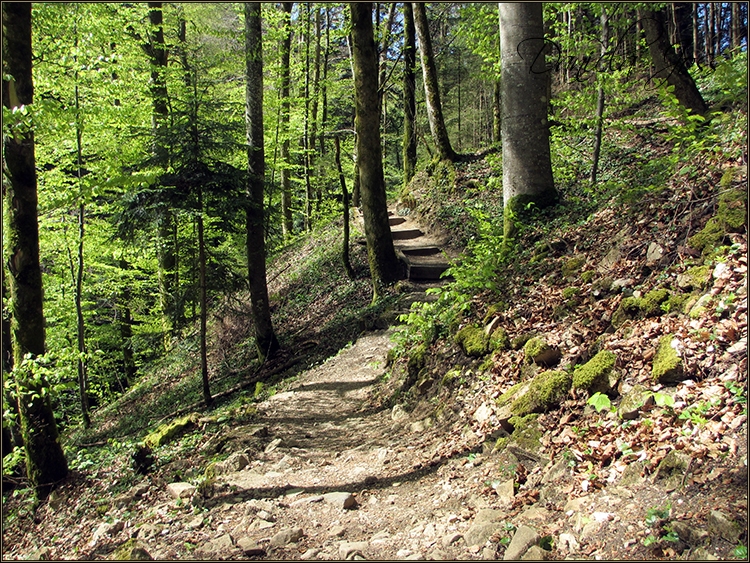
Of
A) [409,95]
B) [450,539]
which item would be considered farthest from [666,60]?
[409,95]

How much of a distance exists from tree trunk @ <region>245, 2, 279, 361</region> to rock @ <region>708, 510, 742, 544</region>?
7.28m

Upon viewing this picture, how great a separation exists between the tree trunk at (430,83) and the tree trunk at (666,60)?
7.22m

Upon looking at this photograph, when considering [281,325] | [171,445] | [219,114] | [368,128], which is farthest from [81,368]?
[368,128]

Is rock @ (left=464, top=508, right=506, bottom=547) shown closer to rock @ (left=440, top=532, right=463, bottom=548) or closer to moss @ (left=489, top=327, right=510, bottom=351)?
rock @ (left=440, top=532, right=463, bottom=548)

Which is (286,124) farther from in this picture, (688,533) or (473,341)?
(688,533)

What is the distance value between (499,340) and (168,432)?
486 cm

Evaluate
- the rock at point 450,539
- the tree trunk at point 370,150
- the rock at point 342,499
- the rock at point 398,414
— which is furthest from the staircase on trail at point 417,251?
the rock at point 450,539

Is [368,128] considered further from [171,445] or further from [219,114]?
[171,445]

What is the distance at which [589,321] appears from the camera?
160 inches

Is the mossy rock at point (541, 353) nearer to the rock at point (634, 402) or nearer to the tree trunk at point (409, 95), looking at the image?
the rock at point (634, 402)

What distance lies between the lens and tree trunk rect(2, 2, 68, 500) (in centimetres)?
500

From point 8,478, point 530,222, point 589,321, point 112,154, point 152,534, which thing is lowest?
point 8,478

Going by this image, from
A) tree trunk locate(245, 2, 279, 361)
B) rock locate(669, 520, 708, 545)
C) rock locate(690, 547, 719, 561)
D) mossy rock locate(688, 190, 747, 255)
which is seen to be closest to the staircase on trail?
tree trunk locate(245, 2, 279, 361)

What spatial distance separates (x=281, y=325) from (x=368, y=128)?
564 cm
